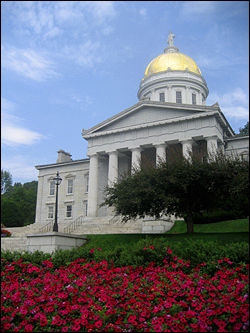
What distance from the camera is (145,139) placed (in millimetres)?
44562

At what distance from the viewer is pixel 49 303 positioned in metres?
8.59

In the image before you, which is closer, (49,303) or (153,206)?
(49,303)

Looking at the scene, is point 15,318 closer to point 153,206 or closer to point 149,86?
point 153,206

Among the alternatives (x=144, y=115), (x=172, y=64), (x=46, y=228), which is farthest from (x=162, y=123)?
(x=172, y=64)

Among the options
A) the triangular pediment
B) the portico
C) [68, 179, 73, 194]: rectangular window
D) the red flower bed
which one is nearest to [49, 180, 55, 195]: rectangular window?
[68, 179, 73, 194]: rectangular window

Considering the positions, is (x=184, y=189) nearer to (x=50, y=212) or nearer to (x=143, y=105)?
(x=143, y=105)

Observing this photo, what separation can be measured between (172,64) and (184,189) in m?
43.0

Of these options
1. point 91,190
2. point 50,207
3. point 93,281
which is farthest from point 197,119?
point 93,281

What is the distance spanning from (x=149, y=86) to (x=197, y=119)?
72.0 feet

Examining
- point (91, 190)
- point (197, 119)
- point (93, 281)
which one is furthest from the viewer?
point (91, 190)

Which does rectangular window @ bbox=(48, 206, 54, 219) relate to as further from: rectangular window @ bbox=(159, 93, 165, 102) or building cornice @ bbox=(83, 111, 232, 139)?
rectangular window @ bbox=(159, 93, 165, 102)

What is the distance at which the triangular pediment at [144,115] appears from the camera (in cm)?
4294

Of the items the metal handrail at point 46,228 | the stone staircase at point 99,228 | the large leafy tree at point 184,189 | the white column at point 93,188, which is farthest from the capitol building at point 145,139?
the large leafy tree at point 184,189

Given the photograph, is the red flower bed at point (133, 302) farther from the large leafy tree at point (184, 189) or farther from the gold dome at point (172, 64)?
the gold dome at point (172, 64)
